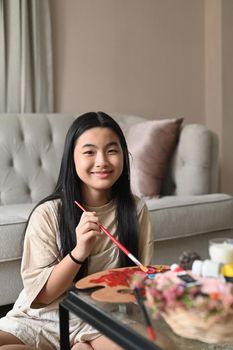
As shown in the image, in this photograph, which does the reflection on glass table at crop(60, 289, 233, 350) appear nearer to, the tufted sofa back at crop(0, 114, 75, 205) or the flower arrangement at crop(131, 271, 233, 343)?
the flower arrangement at crop(131, 271, 233, 343)

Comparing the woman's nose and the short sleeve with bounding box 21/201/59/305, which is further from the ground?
the woman's nose

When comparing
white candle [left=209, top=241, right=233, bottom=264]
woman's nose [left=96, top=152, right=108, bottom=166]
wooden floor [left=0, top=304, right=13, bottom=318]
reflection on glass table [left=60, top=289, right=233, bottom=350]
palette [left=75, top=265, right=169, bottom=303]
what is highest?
woman's nose [left=96, top=152, right=108, bottom=166]

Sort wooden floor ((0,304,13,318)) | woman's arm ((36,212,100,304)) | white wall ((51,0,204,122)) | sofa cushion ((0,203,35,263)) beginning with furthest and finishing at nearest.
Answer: white wall ((51,0,204,122))
wooden floor ((0,304,13,318))
sofa cushion ((0,203,35,263))
woman's arm ((36,212,100,304))

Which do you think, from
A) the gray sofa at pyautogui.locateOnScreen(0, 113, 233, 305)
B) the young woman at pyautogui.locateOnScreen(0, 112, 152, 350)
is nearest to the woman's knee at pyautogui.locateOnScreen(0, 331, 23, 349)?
the young woman at pyautogui.locateOnScreen(0, 112, 152, 350)

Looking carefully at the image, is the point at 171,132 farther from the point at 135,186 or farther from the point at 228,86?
the point at 228,86

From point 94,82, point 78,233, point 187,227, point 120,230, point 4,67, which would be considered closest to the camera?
point 78,233

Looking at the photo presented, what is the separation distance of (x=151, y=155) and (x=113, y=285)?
5.32ft

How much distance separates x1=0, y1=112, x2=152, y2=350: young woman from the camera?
1.27m

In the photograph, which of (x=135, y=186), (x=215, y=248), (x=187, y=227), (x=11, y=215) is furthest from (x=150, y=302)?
(x=135, y=186)

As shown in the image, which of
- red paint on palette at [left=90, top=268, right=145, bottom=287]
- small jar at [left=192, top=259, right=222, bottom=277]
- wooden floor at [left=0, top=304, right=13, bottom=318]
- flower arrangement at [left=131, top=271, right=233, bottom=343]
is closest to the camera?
flower arrangement at [left=131, top=271, right=233, bottom=343]

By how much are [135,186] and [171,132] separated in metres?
0.33

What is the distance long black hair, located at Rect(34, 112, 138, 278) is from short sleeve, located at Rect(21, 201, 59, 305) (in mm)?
24

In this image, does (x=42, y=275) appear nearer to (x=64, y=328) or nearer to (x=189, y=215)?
(x=64, y=328)

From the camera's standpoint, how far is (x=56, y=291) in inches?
49.9
